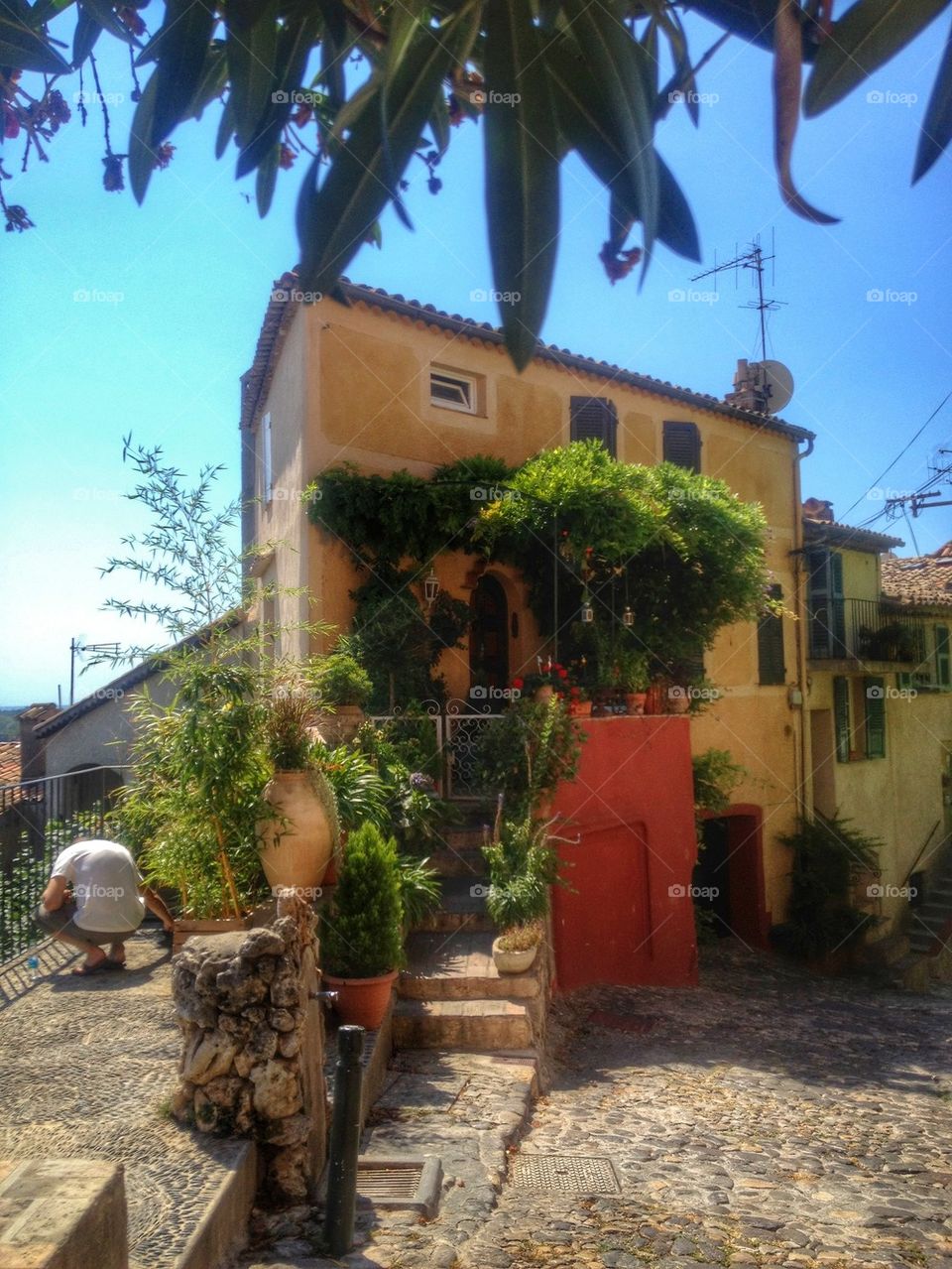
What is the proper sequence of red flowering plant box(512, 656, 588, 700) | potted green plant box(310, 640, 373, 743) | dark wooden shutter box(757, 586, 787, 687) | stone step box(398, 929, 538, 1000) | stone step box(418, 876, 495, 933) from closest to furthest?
1. stone step box(398, 929, 538, 1000)
2. stone step box(418, 876, 495, 933)
3. potted green plant box(310, 640, 373, 743)
4. red flowering plant box(512, 656, 588, 700)
5. dark wooden shutter box(757, 586, 787, 687)

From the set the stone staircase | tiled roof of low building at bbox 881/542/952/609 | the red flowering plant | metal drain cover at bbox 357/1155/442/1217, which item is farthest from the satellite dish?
metal drain cover at bbox 357/1155/442/1217

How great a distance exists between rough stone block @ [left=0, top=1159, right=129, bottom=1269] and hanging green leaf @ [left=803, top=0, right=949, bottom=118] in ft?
8.77

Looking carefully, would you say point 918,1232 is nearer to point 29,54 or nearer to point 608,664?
point 29,54

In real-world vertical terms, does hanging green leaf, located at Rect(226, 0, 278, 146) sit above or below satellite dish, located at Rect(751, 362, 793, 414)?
below

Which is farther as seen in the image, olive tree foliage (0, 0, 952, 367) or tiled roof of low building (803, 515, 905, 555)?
tiled roof of low building (803, 515, 905, 555)

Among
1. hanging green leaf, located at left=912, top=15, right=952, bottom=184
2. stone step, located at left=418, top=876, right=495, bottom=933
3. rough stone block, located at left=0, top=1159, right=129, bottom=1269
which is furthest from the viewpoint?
stone step, located at left=418, top=876, right=495, bottom=933

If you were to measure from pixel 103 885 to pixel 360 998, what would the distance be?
2.18 m

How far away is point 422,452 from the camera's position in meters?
12.5

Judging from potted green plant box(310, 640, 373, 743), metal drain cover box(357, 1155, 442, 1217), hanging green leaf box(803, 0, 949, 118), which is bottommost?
metal drain cover box(357, 1155, 442, 1217)

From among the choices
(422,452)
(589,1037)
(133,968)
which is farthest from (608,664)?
(133,968)

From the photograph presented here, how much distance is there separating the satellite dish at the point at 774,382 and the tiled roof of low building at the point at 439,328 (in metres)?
0.44

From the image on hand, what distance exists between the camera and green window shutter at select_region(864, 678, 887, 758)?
2005 centimetres

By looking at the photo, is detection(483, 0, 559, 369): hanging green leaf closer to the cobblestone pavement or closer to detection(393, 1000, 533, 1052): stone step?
the cobblestone pavement

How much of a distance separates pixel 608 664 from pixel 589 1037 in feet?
14.4
